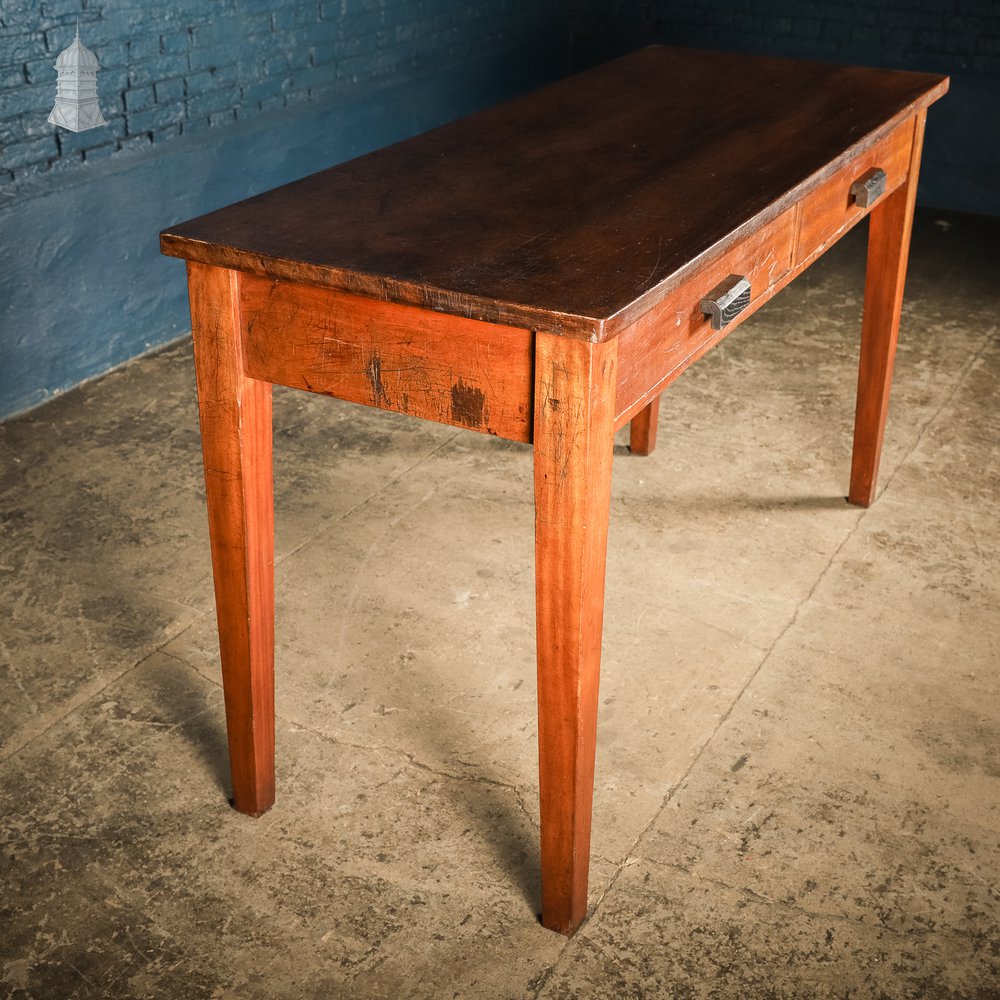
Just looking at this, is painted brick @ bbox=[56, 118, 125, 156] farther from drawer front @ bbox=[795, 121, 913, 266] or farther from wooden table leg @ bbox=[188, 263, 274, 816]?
drawer front @ bbox=[795, 121, 913, 266]

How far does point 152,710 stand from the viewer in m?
2.40

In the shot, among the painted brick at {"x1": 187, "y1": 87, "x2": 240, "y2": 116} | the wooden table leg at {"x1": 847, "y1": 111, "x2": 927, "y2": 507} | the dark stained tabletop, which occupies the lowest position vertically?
the wooden table leg at {"x1": 847, "y1": 111, "x2": 927, "y2": 507}

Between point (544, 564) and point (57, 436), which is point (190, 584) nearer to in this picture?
point (57, 436)

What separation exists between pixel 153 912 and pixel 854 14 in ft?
15.6

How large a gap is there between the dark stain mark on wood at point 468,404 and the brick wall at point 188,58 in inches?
88.9

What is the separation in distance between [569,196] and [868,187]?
0.73 metres

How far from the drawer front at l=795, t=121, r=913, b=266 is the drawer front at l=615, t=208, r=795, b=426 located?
0.38 feet

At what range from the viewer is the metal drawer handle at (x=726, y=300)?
1.80 metres

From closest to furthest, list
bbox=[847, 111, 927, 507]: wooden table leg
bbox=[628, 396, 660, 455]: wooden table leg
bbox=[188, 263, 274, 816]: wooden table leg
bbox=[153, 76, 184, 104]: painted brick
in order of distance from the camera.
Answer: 1. bbox=[188, 263, 274, 816]: wooden table leg
2. bbox=[847, 111, 927, 507]: wooden table leg
3. bbox=[628, 396, 660, 455]: wooden table leg
4. bbox=[153, 76, 184, 104]: painted brick

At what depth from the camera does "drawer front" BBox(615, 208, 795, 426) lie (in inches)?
65.4

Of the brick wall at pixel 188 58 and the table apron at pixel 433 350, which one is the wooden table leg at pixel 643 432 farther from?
the brick wall at pixel 188 58

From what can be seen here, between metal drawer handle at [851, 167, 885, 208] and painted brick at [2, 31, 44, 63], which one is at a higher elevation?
painted brick at [2, 31, 44, 63]

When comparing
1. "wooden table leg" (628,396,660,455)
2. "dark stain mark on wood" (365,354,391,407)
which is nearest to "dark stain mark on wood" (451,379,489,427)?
"dark stain mark on wood" (365,354,391,407)

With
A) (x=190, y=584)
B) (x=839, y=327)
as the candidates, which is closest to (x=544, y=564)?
(x=190, y=584)
